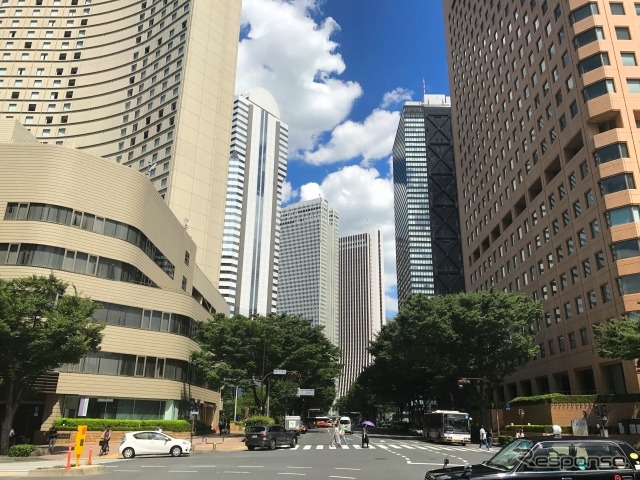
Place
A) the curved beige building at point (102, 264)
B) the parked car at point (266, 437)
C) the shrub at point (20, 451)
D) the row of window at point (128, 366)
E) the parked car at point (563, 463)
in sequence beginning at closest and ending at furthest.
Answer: the parked car at point (563, 463) → the shrub at point (20, 451) → the parked car at point (266, 437) → the curved beige building at point (102, 264) → the row of window at point (128, 366)

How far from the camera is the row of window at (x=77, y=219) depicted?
3994 cm

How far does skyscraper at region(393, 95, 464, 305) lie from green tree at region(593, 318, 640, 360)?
4617 inches

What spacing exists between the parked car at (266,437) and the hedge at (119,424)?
36.1 ft

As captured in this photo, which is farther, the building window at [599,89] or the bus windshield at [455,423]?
the building window at [599,89]

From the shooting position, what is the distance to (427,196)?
175 meters

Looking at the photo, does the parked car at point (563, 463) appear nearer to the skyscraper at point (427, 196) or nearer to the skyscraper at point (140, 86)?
the skyscraper at point (140, 86)

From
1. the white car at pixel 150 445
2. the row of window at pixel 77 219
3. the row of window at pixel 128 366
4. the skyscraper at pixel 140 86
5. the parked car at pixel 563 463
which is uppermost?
the skyscraper at pixel 140 86

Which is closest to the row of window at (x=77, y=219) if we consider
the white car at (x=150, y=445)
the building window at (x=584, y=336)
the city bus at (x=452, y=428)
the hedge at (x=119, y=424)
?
the hedge at (x=119, y=424)

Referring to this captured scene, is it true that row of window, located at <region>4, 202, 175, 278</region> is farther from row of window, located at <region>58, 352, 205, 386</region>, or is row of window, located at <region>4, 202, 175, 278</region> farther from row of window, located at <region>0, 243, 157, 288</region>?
row of window, located at <region>58, 352, 205, 386</region>

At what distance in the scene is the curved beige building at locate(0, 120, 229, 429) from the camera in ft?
128

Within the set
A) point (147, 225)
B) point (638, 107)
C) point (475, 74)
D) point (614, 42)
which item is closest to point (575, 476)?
point (147, 225)

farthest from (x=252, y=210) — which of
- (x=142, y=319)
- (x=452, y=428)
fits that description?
(x=452, y=428)

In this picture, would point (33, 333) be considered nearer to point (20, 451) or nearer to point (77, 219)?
point (20, 451)

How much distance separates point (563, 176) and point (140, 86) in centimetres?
6192
